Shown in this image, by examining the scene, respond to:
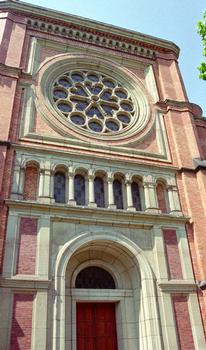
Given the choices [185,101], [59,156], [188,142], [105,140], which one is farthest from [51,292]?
[185,101]

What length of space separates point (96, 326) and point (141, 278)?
1.87 m

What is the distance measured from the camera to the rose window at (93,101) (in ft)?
41.4

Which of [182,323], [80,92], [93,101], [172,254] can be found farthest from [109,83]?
[182,323]

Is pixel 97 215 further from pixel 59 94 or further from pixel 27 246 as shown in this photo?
pixel 59 94

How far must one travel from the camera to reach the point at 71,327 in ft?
27.9

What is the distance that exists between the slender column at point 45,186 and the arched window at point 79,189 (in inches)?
38.0

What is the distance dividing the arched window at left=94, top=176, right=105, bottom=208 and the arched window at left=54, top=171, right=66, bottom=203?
1089 mm

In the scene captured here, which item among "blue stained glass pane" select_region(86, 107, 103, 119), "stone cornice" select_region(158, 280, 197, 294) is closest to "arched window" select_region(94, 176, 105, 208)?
"stone cornice" select_region(158, 280, 197, 294)

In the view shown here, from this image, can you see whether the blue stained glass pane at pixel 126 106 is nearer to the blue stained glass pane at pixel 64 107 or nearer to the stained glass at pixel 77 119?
the stained glass at pixel 77 119

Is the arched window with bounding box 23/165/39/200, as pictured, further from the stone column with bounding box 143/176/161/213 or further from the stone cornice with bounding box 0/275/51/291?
the stone column with bounding box 143/176/161/213

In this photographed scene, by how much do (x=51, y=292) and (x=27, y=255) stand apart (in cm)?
116

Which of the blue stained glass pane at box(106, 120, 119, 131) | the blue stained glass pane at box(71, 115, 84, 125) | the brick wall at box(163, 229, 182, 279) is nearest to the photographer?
the brick wall at box(163, 229, 182, 279)

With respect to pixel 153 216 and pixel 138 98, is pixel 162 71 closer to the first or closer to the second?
pixel 138 98

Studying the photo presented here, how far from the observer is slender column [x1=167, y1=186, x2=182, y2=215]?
10.8 m
